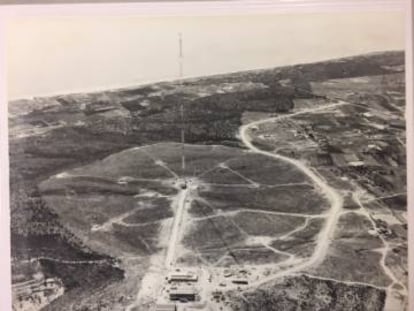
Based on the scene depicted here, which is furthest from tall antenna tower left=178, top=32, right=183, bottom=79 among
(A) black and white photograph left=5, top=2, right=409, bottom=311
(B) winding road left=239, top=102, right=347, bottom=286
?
Answer: (B) winding road left=239, top=102, right=347, bottom=286

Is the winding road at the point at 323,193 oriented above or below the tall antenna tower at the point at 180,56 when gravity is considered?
below

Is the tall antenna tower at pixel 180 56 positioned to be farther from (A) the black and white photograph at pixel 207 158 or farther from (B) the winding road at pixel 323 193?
(B) the winding road at pixel 323 193

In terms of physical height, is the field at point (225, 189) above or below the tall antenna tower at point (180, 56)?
below

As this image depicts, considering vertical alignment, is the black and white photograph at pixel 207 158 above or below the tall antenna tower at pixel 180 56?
below

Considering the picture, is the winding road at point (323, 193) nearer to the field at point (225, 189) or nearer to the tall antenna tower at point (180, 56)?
the field at point (225, 189)

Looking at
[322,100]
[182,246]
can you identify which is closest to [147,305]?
[182,246]

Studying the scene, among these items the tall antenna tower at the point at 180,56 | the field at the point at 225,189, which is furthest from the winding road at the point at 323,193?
the tall antenna tower at the point at 180,56

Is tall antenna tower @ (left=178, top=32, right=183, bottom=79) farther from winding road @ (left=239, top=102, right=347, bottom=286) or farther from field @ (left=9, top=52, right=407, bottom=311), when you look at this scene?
winding road @ (left=239, top=102, right=347, bottom=286)

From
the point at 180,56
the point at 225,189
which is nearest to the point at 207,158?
the point at 225,189

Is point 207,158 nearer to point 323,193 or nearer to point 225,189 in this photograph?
point 225,189
